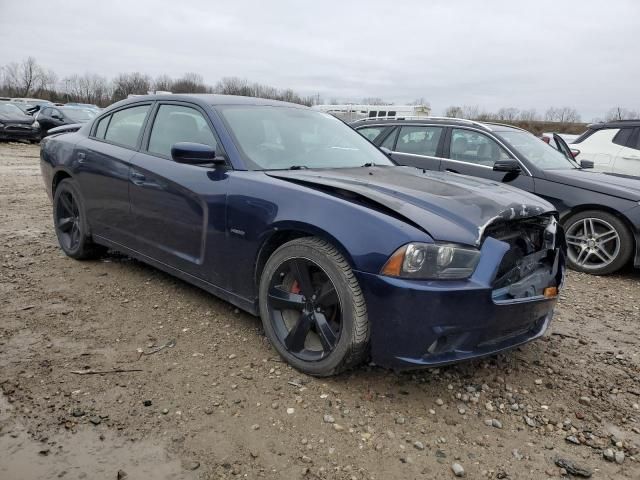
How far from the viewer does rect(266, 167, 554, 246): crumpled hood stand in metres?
2.48

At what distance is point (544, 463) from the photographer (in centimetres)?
223

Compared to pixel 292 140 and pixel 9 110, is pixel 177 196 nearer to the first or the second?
pixel 292 140

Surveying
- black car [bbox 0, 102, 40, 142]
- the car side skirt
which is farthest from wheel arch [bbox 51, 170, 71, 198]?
black car [bbox 0, 102, 40, 142]

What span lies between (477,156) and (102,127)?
4082 millimetres

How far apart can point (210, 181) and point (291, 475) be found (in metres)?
1.85

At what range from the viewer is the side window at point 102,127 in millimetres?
4457

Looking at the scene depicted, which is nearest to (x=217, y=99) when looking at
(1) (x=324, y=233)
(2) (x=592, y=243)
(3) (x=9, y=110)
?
(1) (x=324, y=233)

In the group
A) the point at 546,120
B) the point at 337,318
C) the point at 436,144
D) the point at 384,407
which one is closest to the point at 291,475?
the point at 384,407

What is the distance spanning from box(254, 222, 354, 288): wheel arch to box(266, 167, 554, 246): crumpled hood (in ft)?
0.92

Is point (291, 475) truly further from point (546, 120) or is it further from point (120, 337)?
point (546, 120)

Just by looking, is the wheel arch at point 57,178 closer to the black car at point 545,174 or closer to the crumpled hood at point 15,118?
the black car at point 545,174

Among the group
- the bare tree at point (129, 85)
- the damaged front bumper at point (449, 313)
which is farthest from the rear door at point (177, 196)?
the bare tree at point (129, 85)

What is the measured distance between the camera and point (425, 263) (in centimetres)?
237

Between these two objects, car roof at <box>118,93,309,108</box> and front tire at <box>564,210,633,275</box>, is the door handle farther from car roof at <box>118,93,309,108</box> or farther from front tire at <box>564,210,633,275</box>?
front tire at <box>564,210,633,275</box>
